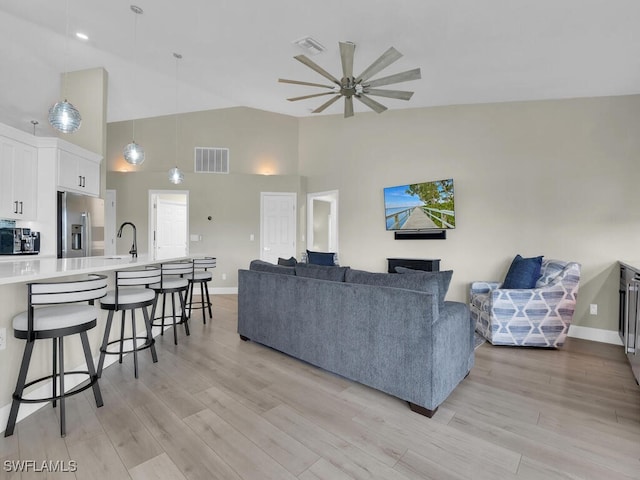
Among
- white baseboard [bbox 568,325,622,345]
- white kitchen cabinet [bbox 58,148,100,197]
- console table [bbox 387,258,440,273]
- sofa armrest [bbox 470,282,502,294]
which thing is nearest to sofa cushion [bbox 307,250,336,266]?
console table [bbox 387,258,440,273]

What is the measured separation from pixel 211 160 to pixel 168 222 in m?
1.70

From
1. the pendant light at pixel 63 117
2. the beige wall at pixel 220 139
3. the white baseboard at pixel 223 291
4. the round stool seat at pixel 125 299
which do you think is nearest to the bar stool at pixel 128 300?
the round stool seat at pixel 125 299

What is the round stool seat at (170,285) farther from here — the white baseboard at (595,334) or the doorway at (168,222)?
the white baseboard at (595,334)

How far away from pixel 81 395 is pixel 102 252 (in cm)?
337

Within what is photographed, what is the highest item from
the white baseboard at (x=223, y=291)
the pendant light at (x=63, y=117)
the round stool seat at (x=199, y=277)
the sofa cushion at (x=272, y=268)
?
the pendant light at (x=63, y=117)

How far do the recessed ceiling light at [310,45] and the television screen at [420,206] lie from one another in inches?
98.1

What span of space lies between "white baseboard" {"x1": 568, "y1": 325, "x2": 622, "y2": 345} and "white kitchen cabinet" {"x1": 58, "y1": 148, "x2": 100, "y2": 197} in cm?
699

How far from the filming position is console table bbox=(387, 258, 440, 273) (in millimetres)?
4887

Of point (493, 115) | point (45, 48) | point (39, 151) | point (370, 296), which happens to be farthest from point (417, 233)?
point (45, 48)

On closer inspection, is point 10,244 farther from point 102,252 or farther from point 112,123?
point 112,123

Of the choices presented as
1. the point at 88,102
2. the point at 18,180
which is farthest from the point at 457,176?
the point at 18,180

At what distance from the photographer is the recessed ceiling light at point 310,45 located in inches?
142

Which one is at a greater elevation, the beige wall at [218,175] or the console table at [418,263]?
the beige wall at [218,175]

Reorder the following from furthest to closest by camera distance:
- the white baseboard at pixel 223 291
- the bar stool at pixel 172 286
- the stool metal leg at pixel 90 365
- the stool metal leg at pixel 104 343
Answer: the white baseboard at pixel 223 291
the bar stool at pixel 172 286
the stool metal leg at pixel 104 343
the stool metal leg at pixel 90 365
